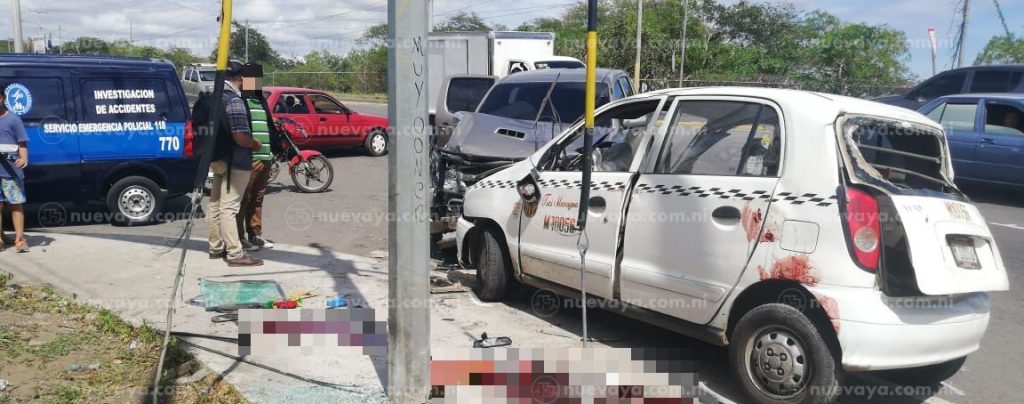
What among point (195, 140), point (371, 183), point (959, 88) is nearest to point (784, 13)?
point (959, 88)

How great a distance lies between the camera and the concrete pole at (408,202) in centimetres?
375

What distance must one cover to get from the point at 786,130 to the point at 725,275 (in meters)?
0.86

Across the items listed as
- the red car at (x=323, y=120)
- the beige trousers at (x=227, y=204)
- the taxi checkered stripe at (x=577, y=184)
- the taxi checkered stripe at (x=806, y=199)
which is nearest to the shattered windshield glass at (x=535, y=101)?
the taxi checkered stripe at (x=577, y=184)

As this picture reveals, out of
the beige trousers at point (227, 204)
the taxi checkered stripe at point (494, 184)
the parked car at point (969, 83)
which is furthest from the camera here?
the parked car at point (969, 83)

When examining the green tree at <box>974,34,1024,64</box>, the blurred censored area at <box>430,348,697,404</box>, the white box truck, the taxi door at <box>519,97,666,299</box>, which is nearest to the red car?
the white box truck

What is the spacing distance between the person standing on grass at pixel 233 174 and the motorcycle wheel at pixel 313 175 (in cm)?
516

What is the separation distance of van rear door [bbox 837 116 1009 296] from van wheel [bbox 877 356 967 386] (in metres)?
0.59

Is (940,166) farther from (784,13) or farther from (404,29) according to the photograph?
(784,13)

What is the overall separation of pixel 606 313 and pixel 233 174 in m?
3.54

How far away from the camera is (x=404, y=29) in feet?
12.2

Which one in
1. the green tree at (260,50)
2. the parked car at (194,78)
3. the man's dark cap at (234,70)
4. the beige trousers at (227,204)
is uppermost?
the green tree at (260,50)

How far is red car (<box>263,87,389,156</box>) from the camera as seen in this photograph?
15.5m

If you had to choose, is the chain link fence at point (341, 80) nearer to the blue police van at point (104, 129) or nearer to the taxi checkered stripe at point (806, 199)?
the blue police van at point (104, 129)

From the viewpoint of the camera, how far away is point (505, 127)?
786 centimetres
